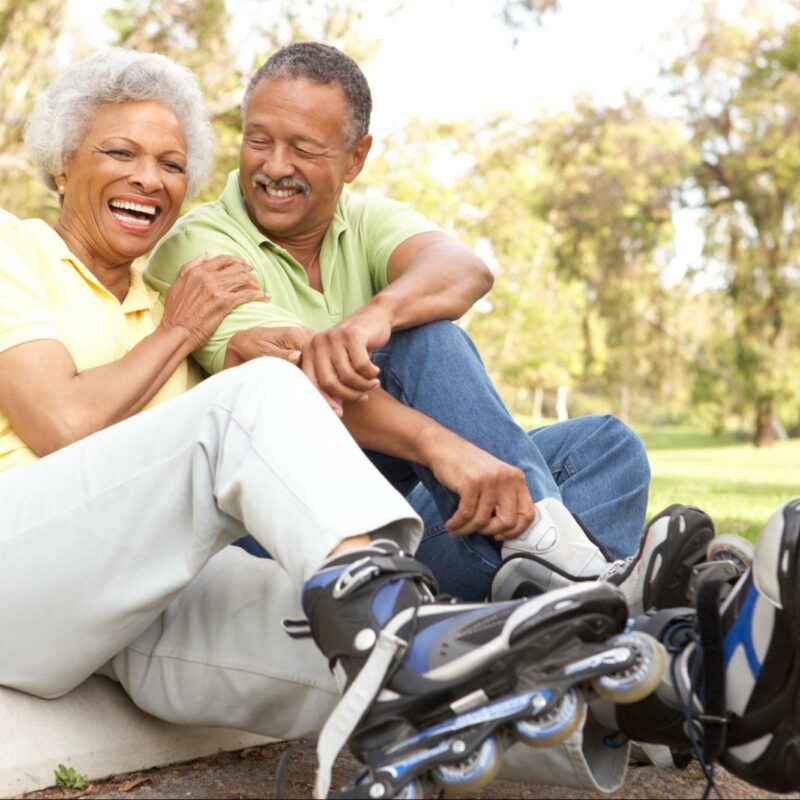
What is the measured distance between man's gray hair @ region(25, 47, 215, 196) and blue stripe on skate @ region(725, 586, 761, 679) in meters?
1.97

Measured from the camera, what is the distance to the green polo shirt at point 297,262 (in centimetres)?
315

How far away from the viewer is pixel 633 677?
1.79 meters

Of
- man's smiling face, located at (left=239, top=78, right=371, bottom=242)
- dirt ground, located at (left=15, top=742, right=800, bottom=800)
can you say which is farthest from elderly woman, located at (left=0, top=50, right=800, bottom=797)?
man's smiling face, located at (left=239, top=78, right=371, bottom=242)

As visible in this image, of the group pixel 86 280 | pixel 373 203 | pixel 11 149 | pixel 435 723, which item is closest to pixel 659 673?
pixel 435 723

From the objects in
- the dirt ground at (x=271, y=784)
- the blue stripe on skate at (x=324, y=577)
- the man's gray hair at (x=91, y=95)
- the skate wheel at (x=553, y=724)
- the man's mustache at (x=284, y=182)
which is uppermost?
the man's gray hair at (x=91, y=95)

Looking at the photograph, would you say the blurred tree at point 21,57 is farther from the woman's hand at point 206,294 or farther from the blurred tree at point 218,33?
the woman's hand at point 206,294

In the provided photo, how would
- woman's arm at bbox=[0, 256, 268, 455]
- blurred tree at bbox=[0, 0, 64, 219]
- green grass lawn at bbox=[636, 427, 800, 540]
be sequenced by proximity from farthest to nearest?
blurred tree at bbox=[0, 0, 64, 219], green grass lawn at bbox=[636, 427, 800, 540], woman's arm at bbox=[0, 256, 268, 455]

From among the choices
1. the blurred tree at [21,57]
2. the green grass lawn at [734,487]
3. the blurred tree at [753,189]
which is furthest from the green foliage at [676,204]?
the blurred tree at [21,57]

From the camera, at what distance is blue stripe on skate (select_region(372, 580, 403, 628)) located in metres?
1.84

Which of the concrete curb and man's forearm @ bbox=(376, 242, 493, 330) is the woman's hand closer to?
man's forearm @ bbox=(376, 242, 493, 330)

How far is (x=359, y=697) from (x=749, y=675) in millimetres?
642

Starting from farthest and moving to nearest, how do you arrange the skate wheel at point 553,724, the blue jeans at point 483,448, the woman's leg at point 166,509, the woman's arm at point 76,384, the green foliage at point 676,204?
1. the green foliage at point 676,204
2. the blue jeans at point 483,448
3. the woman's arm at point 76,384
4. the woman's leg at point 166,509
5. the skate wheel at point 553,724

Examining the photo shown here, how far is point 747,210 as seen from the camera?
26797 millimetres

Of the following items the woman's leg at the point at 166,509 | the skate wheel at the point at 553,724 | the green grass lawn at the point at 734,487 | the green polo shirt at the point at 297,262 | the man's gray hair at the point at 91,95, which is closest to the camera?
the skate wheel at the point at 553,724
